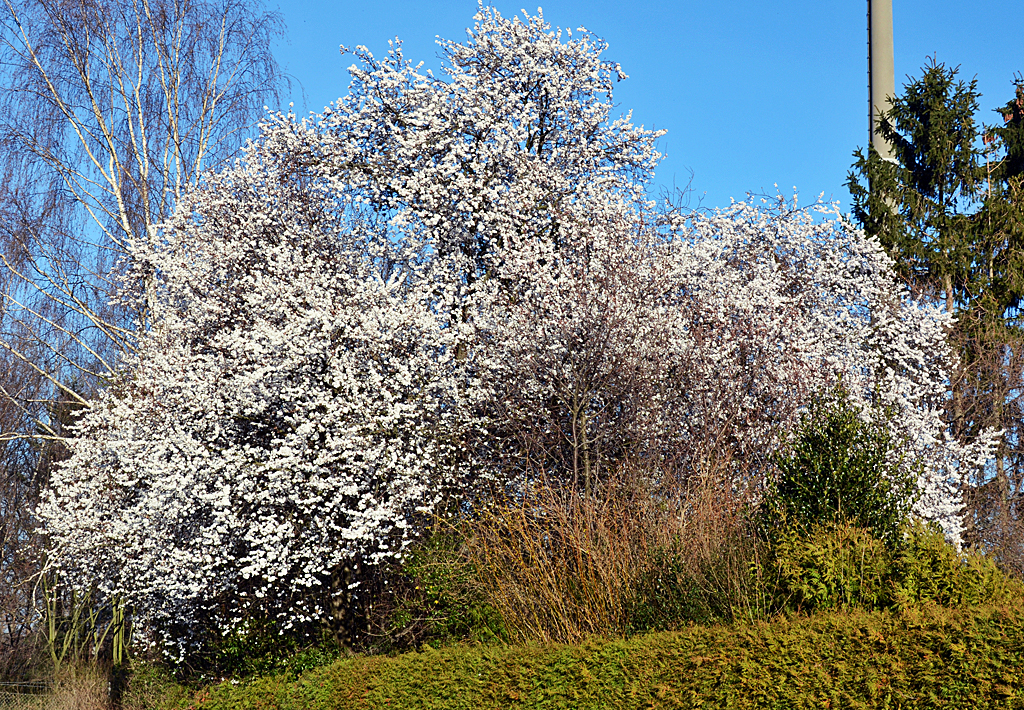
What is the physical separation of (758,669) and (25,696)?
14815mm

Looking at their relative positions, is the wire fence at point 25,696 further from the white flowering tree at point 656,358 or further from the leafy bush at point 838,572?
the leafy bush at point 838,572

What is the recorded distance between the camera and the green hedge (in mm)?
4980

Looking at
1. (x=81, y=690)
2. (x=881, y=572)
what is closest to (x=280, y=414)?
(x=881, y=572)

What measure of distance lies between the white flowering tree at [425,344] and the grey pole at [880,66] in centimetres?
797

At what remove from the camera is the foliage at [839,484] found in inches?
280

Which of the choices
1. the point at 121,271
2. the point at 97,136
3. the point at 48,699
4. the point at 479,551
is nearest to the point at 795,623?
the point at 479,551

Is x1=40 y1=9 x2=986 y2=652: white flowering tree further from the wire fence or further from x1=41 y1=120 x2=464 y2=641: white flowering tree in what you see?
the wire fence

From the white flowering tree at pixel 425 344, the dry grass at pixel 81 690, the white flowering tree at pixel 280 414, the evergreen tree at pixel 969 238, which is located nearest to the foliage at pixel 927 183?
the evergreen tree at pixel 969 238

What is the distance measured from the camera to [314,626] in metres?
11.2

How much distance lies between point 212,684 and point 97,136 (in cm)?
1143

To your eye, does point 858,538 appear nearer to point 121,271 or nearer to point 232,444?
point 232,444

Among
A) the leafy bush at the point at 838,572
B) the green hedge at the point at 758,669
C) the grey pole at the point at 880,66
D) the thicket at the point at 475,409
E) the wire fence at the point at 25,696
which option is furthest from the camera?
the grey pole at the point at 880,66

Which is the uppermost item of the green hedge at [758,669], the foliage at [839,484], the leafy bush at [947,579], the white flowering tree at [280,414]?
Result: the white flowering tree at [280,414]

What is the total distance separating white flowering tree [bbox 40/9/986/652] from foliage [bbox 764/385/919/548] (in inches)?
97.9
